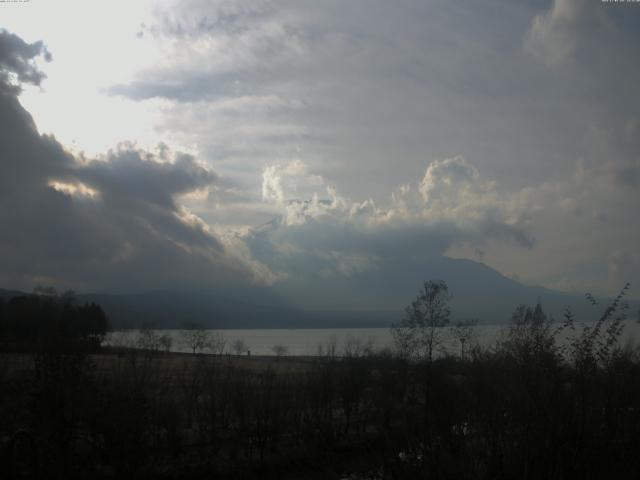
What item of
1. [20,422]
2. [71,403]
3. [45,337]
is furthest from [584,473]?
[20,422]

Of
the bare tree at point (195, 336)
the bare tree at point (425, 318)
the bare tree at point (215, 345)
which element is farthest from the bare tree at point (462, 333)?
the bare tree at point (195, 336)

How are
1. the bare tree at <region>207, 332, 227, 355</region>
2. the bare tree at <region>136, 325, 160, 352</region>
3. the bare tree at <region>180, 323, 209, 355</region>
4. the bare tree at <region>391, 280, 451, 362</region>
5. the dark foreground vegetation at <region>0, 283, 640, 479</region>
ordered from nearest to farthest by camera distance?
1. the dark foreground vegetation at <region>0, 283, 640, 479</region>
2. the bare tree at <region>391, 280, 451, 362</region>
3. the bare tree at <region>136, 325, 160, 352</region>
4. the bare tree at <region>207, 332, 227, 355</region>
5. the bare tree at <region>180, 323, 209, 355</region>

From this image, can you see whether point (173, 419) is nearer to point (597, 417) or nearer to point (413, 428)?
point (413, 428)

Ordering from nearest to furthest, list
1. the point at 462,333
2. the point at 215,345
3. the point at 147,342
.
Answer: the point at 462,333 → the point at 147,342 → the point at 215,345

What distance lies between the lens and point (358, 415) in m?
39.2

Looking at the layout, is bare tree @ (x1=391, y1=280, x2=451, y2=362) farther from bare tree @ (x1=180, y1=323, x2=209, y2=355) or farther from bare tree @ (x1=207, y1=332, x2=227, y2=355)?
bare tree @ (x1=180, y1=323, x2=209, y2=355)

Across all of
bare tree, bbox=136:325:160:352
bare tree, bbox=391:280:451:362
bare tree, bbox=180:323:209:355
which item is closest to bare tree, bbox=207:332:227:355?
bare tree, bbox=180:323:209:355

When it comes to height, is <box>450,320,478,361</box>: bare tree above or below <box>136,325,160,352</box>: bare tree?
above

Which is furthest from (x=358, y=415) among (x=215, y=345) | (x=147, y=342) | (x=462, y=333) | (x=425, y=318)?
(x=215, y=345)

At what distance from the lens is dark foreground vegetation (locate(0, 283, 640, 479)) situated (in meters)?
9.43

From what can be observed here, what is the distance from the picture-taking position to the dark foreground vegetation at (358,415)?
9.43m

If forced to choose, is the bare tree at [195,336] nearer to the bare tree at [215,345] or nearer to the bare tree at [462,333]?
the bare tree at [215,345]

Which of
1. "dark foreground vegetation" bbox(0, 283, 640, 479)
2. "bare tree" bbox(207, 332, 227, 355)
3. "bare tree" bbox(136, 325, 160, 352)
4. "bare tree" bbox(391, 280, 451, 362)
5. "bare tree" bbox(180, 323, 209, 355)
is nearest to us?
"dark foreground vegetation" bbox(0, 283, 640, 479)

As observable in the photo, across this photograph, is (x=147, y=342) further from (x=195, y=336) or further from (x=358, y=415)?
(x=195, y=336)
